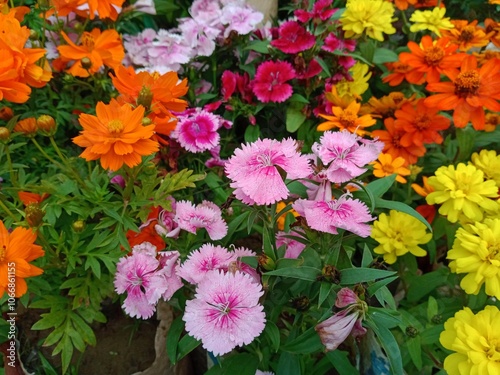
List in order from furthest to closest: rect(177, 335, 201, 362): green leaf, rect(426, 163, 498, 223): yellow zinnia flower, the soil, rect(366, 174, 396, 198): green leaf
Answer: the soil < rect(426, 163, 498, 223): yellow zinnia flower < rect(366, 174, 396, 198): green leaf < rect(177, 335, 201, 362): green leaf

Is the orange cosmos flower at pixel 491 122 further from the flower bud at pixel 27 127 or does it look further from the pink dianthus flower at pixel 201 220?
the flower bud at pixel 27 127

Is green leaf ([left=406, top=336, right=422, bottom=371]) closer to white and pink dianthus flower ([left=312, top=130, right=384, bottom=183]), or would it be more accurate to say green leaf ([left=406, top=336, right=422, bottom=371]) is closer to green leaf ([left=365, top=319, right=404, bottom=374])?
green leaf ([left=365, top=319, right=404, bottom=374])

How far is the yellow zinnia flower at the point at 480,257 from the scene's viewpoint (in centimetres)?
88

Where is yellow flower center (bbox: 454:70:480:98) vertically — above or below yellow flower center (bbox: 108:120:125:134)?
below

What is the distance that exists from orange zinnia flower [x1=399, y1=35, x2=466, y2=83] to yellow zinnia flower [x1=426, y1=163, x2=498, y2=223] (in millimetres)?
342

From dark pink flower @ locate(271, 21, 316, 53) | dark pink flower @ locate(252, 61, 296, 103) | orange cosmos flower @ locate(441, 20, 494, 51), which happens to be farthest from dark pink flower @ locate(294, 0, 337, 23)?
orange cosmos flower @ locate(441, 20, 494, 51)

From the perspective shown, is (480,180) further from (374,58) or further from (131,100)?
(131,100)

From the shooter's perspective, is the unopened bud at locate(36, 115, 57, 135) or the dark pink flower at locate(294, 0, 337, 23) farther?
the dark pink flower at locate(294, 0, 337, 23)

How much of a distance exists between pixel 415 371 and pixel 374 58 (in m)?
0.90

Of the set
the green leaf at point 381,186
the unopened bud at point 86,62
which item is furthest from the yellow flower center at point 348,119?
the unopened bud at point 86,62

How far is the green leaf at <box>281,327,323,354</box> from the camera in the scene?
76cm

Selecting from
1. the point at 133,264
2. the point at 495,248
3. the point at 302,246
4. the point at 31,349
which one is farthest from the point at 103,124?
the point at 495,248

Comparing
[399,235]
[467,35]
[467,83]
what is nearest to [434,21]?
[467,35]

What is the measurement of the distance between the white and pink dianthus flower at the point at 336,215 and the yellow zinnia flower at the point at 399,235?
345mm
